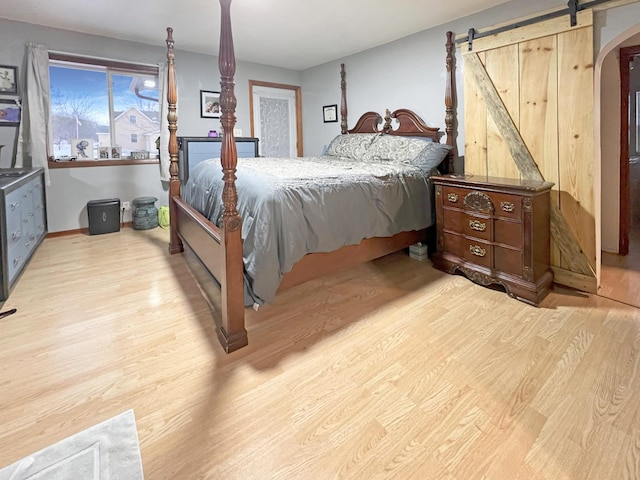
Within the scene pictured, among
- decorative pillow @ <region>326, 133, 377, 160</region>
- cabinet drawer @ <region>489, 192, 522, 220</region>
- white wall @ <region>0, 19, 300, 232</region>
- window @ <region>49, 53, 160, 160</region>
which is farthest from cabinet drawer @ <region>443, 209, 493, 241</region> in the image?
window @ <region>49, 53, 160, 160</region>

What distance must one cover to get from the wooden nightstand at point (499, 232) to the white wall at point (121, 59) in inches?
144

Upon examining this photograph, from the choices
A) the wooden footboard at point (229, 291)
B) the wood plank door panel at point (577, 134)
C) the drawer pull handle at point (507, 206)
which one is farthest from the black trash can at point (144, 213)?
the wood plank door panel at point (577, 134)

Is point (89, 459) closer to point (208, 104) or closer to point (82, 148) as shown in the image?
point (82, 148)

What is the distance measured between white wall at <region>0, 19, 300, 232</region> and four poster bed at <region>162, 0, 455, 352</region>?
59.8 inches

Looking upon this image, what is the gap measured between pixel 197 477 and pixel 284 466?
284mm

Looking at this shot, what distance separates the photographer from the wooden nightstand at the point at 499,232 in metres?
2.39

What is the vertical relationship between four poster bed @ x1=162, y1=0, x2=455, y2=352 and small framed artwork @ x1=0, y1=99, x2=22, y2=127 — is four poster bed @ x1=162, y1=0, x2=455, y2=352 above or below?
below

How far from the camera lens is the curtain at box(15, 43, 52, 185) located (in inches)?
151

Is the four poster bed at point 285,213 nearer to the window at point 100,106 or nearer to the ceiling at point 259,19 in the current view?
the ceiling at point 259,19

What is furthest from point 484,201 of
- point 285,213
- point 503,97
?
point 285,213

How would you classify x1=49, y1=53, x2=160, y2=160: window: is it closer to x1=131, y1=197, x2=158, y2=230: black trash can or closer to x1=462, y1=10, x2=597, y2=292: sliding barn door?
x1=131, y1=197, x2=158, y2=230: black trash can

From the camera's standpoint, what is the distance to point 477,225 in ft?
8.80

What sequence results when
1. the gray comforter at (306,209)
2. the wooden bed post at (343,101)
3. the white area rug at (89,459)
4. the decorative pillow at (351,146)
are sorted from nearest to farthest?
1. the white area rug at (89,459)
2. the gray comforter at (306,209)
3. the decorative pillow at (351,146)
4. the wooden bed post at (343,101)

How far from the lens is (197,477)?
45.5 inches
